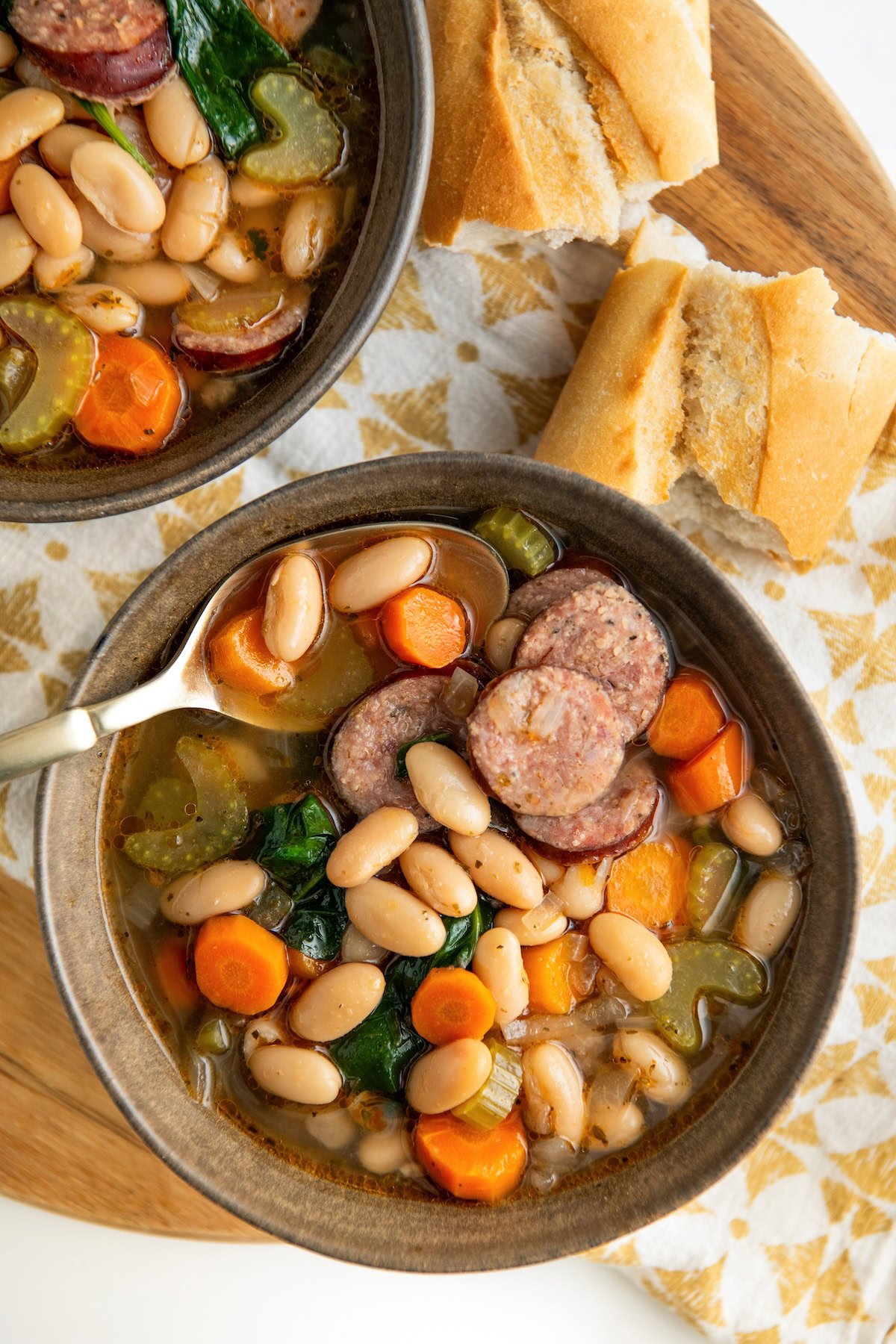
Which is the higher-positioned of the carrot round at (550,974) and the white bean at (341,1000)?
the carrot round at (550,974)

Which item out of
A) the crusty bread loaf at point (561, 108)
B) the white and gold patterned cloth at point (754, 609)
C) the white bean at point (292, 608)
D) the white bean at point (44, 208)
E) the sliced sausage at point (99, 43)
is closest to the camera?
the sliced sausage at point (99, 43)

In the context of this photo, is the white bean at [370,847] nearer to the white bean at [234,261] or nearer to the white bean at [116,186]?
the white bean at [234,261]

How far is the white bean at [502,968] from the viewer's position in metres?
2.08

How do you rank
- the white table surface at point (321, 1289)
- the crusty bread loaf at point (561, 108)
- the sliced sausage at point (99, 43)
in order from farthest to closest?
1. the white table surface at point (321, 1289)
2. the crusty bread loaf at point (561, 108)
3. the sliced sausage at point (99, 43)

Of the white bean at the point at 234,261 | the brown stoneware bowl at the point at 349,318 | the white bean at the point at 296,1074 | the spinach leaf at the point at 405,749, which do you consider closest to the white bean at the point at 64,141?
the white bean at the point at 234,261

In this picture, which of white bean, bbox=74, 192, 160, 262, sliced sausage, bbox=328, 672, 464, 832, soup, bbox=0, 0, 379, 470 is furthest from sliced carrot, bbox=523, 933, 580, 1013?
white bean, bbox=74, 192, 160, 262

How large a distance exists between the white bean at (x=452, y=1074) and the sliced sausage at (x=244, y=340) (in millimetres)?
1354

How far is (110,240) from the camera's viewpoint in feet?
6.68

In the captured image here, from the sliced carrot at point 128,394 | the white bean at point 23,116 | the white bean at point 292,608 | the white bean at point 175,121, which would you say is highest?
the white bean at point 175,121

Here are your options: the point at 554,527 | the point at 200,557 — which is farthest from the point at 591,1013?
the point at 200,557

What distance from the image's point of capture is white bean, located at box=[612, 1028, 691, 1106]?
2152 mm

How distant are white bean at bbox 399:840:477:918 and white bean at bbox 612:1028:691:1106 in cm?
42

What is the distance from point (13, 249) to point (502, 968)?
5.24ft

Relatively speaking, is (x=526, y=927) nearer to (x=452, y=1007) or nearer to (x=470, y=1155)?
(x=452, y=1007)
